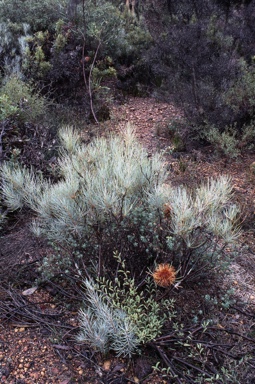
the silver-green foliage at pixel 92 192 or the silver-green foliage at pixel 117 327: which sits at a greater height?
the silver-green foliage at pixel 92 192

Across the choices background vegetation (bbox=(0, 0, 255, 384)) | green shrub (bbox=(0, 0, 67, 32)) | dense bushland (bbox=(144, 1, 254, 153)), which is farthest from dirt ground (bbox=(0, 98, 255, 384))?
green shrub (bbox=(0, 0, 67, 32))

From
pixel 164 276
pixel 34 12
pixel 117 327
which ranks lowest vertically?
pixel 117 327

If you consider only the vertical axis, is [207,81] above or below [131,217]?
above

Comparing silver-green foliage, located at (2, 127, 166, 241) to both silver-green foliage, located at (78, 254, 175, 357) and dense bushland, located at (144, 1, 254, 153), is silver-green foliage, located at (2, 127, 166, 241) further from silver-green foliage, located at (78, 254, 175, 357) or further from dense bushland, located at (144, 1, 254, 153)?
dense bushland, located at (144, 1, 254, 153)

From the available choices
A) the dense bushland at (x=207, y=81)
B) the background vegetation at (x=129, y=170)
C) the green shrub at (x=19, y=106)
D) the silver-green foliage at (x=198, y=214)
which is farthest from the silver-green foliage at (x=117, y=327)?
the dense bushland at (x=207, y=81)

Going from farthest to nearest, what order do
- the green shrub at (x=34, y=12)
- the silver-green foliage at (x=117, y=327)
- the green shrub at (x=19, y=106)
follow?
1. the green shrub at (x=34, y=12)
2. the green shrub at (x=19, y=106)
3. the silver-green foliage at (x=117, y=327)

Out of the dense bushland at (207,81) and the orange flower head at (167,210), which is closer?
the orange flower head at (167,210)

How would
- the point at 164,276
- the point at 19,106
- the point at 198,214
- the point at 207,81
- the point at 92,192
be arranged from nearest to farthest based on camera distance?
the point at 164,276, the point at 198,214, the point at 92,192, the point at 19,106, the point at 207,81

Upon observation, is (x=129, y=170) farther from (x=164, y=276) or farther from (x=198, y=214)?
(x=164, y=276)

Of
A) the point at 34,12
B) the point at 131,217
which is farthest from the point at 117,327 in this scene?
the point at 34,12

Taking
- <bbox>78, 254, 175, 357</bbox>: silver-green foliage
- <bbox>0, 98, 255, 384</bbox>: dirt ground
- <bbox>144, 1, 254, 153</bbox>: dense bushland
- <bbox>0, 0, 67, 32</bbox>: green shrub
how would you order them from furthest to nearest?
<bbox>0, 0, 67, 32</bbox>: green shrub < <bbox>144, 1, 254, 153</bbox>: dense bushland < <bbox>0, 98, 255, 384</bbox>: dirt ground < <bbox>78, 254, 175, 357</bbox>: silver-green foliage

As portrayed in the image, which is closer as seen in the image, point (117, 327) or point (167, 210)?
point (117, 327)

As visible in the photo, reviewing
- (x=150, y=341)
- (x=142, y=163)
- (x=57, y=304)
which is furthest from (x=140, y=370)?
(x=142, y=163)

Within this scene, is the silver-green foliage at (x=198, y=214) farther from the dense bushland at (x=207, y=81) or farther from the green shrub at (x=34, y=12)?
the green shrub at (x=34, y=12)
